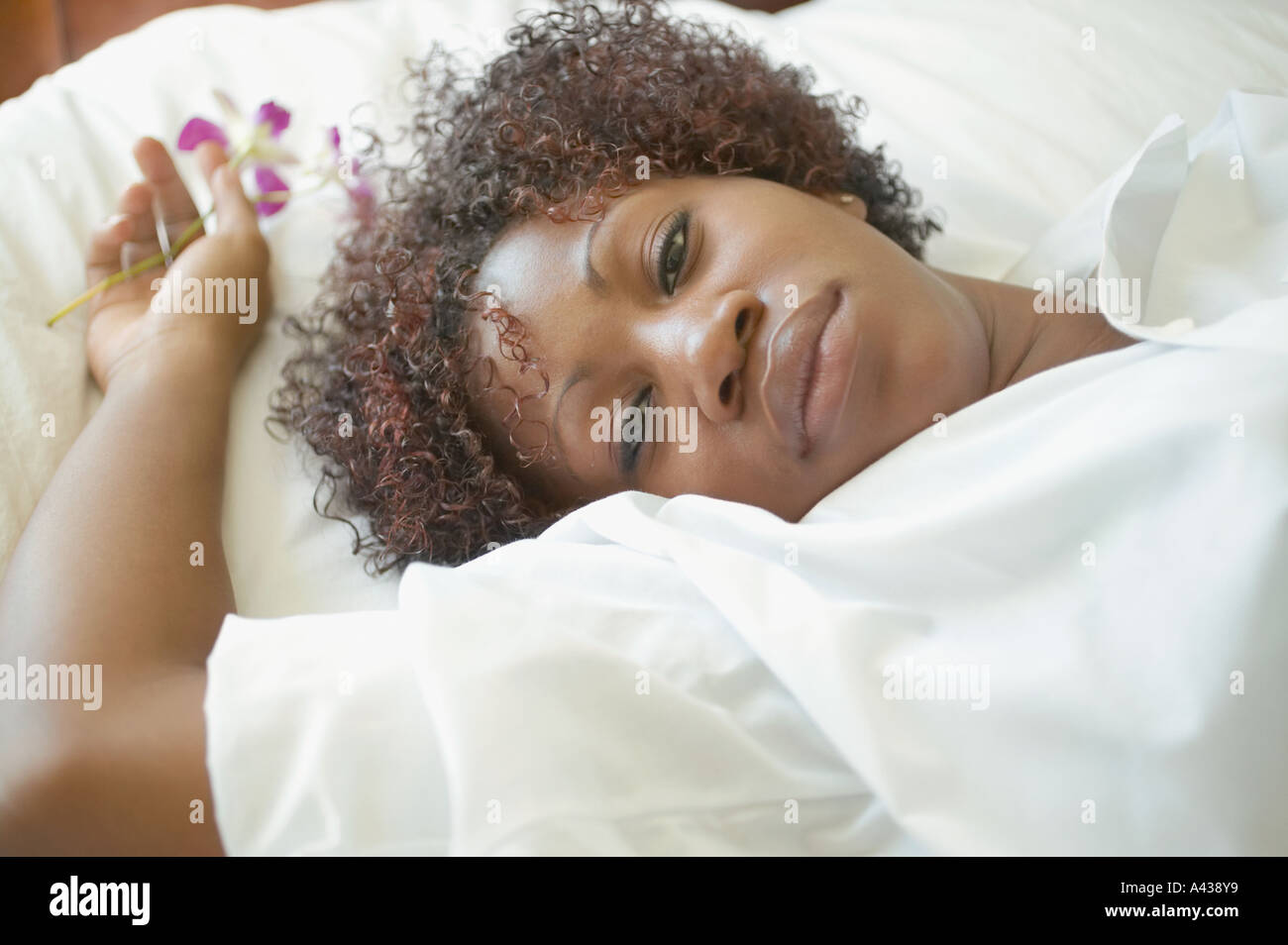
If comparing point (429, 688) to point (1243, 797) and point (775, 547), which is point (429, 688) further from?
point (1243, 797)

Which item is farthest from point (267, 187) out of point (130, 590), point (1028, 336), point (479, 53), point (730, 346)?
point (1028, 336)

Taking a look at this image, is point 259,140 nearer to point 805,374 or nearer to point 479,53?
point 479,53

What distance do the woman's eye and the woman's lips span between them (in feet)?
0.42

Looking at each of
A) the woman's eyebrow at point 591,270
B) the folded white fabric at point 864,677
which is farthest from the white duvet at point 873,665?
the woman's eyebrow at point 591,270

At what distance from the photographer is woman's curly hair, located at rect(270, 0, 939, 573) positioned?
1138 millimetres

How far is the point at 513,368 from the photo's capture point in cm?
106

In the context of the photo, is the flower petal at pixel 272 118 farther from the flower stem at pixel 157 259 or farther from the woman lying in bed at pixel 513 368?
the woman lying in bed at pixel 513 368

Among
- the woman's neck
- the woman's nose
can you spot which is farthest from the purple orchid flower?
the woman's neck

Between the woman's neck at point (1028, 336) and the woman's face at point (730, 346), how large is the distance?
0.18 ft

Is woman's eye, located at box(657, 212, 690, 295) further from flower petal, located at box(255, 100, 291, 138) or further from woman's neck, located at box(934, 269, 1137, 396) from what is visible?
flower petal, located at box(255, 100, 291, 138)

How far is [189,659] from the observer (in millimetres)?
913

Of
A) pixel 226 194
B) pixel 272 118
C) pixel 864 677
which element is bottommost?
pixel 864 677

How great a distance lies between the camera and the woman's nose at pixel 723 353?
3.11ft

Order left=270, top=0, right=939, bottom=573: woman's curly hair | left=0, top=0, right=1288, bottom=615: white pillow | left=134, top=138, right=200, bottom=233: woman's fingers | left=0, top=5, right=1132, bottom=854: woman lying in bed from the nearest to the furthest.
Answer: left=0, top=5, right=1132, bottom=854: woman lying in bed
left=270, top=0, right=939, bottom=573: woman's curly hair
left=0, top=0, right=1288, bottom=615: white pillow
left=134, top=138, right=200, bottom=233: woman's fingers
